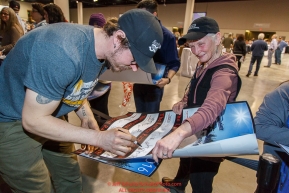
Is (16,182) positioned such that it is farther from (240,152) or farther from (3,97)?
(240,152)

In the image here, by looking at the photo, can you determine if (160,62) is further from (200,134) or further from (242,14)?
(242,14)

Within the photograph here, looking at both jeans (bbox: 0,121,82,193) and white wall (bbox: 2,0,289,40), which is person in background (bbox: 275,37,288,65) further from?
jeans (bbox: 0,121,82,193)

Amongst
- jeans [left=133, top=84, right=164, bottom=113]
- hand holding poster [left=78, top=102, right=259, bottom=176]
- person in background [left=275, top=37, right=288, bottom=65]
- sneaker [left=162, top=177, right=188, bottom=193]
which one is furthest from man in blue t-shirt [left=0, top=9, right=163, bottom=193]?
person in background [left=275, top=37, right=288, bottom=65]

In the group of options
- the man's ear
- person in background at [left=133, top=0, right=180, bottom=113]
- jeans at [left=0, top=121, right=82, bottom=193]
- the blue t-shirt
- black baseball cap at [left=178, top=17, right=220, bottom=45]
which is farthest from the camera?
person in background at [left=133, top=0, right=180, bottom=113]

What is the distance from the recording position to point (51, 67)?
2.20ft

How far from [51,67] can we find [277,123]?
3.18ft

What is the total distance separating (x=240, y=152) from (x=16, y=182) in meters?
1.01

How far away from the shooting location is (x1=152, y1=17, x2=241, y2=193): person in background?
30.2 inches

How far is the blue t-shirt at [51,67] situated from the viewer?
0.68m

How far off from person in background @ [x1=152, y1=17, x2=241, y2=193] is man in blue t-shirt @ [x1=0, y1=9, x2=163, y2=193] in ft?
0.79

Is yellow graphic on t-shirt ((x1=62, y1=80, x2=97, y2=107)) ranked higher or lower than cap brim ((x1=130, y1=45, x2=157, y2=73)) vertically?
lower

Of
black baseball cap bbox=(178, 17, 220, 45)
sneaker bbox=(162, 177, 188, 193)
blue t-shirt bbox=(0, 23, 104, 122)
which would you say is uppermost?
black baseball cap bbox=(178, 17, 220, 45)

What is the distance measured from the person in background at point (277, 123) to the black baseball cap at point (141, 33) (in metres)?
0.59

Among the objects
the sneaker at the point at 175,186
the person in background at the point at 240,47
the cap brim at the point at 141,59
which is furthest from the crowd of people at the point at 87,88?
the person in background at the point at 240,47
